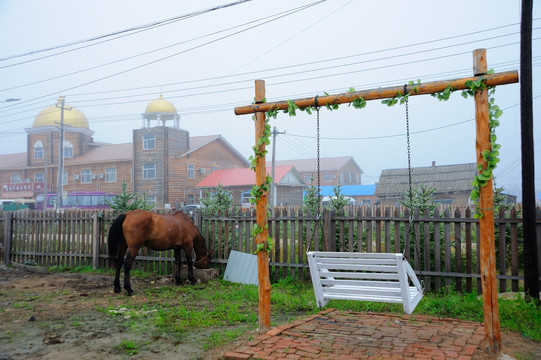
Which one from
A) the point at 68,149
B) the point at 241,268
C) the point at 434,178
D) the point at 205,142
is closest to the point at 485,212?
the point at 241,268

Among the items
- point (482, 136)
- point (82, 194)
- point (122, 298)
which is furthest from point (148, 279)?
point (82, 194)

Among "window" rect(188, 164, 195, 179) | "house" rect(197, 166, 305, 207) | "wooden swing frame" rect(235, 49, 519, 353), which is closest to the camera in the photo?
"wooden swing frame" rect(235, 49, 519, 353)

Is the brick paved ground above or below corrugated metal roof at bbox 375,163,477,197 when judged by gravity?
below

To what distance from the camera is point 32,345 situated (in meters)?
5.33

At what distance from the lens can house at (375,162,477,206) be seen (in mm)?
41719

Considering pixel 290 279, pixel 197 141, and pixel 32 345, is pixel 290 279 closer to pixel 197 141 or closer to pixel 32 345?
pixel 32 345

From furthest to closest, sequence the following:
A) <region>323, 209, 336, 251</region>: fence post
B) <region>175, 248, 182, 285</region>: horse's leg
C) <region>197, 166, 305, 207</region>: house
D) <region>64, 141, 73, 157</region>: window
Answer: <region>64, 141, 73, 157</region>: window < <region>197, 166, 305, 207</region>: house < <region>175, 248, 182, 285</region>: horse's leg < <region>323, 209, 336, 251</region>: fence post

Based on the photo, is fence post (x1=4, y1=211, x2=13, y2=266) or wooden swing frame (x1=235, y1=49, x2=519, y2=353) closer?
wooden swing frame (x1=235, y1=49, x2=519, y2=353)

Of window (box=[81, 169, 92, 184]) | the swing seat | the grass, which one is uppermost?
window (box=[81, 169, 92, 184])

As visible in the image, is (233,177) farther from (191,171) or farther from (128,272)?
(128,272)

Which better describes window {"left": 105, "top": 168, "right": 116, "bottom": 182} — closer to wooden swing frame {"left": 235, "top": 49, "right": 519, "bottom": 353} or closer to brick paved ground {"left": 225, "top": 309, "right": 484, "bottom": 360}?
brick paved ground {"left": 225, "top": 309, "right": 484, "bottom": 360}

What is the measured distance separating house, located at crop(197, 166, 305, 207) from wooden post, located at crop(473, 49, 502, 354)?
39.3m

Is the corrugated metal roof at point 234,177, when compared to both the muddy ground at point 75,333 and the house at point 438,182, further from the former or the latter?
the muddy ground at point 75,333

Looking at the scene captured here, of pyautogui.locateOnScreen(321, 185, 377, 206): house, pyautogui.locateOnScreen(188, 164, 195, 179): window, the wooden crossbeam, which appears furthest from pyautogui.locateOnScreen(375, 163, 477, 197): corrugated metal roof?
the wooden crossbeam
